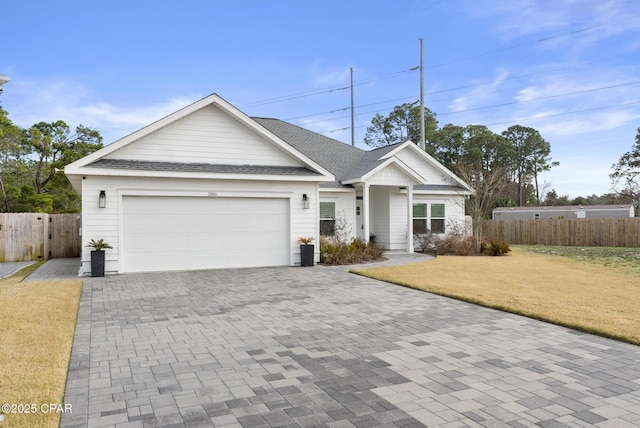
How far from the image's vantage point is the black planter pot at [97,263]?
12.3 metres

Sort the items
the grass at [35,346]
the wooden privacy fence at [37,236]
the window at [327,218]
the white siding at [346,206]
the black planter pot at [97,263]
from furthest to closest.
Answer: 1. the white siding at [346,206]
2. the window at [327,218]
3. the wooden privacy fence at [37,236]
4. the black planter pot at [97,263]
5. the grass at [35,346]

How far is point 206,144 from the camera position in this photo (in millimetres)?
14102

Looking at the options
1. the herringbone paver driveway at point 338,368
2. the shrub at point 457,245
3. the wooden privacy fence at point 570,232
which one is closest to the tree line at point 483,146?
the wooden privacy fence at point 570,232

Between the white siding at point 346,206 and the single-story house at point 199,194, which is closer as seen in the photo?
the single-story house at point 199,194

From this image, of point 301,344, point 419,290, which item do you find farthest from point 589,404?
point 419,290

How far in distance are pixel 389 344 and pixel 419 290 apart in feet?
14.8

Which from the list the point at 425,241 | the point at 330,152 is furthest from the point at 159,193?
the point at 425,241

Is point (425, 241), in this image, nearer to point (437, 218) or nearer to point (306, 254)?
point (437, 218)

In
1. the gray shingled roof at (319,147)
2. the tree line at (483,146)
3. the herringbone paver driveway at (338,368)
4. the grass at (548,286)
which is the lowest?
the herringbone paver driveway at (338,368)

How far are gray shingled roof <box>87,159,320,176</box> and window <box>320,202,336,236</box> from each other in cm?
400

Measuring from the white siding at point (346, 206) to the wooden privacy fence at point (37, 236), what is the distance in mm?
10568

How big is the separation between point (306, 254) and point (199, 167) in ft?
14.3

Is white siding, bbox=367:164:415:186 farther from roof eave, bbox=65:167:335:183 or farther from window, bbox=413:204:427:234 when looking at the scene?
roof eave, bbox=65:167:335:183

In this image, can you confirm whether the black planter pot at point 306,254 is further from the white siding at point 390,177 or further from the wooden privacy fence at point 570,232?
the wooden privacy fence at point 570,232
